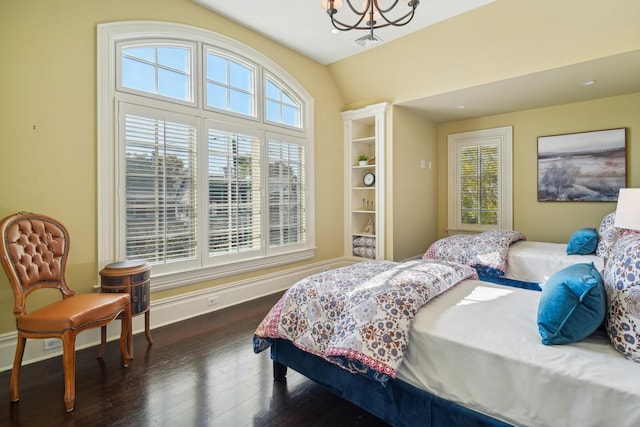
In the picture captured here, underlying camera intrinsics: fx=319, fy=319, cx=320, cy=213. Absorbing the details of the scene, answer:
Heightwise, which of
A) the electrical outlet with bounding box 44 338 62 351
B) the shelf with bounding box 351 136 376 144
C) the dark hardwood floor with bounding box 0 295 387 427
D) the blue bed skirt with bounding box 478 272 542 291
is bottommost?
the dark hardwood floor with bounding box 0 295 387 427

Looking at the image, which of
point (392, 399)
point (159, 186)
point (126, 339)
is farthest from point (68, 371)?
point (392, 399)

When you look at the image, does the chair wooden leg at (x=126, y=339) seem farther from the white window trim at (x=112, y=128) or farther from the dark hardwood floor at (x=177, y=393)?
the white window trim at (x=112, y=128)

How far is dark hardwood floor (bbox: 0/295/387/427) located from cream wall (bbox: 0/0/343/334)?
2.11ft

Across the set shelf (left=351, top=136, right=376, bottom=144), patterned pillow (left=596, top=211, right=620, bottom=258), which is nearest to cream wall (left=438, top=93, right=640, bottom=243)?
patterned pillow (left=596, top=211, right=620, bottom=258)

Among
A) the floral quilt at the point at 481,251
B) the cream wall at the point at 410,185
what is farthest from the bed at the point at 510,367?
the cream wall at the point at 410,185

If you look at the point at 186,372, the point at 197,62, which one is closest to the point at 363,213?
Answer: the point at 197,62

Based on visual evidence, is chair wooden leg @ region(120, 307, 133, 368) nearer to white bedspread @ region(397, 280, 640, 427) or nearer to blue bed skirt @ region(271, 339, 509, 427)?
blue bed skirt @ region(271, 339, 509, 427)

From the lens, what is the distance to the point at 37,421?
183cm

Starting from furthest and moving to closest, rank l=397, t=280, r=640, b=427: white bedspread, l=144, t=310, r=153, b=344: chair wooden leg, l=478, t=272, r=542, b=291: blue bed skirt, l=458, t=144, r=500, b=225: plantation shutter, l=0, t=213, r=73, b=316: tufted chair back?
l=458, t=144, r=500, b=225: plantation shutter
l=478, t=272, r=542, b=291: blue bed skirt
l=144, t=310, r=153, b=344: chair wooden leg
l=0, t=213, r=73, b=316: tufted chair back
l=397, t=280, r=640, b=427: white bedspread

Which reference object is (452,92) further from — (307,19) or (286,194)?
(286,194)

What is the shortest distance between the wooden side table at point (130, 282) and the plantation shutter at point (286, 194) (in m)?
1.72

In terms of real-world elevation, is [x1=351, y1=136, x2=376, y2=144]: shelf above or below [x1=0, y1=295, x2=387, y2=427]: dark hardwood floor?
above

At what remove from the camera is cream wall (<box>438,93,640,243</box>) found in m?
4.27

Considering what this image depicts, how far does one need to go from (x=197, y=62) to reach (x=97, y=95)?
109 centimetres
